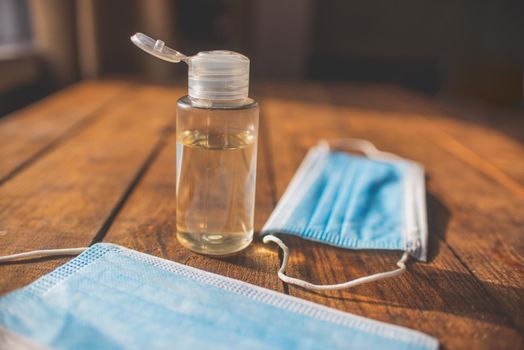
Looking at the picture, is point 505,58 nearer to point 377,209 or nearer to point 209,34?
point 209,34

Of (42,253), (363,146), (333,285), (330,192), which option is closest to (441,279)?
(333,285)

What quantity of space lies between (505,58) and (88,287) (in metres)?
2.77

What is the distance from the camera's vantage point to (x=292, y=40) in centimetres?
236

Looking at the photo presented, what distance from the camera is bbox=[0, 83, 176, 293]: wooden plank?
0.45 meters

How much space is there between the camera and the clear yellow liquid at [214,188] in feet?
1.48

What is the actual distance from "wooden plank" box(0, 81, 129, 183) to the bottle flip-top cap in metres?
0.34

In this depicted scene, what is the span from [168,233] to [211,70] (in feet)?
0.58

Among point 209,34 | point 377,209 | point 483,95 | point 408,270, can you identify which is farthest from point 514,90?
point 408,270

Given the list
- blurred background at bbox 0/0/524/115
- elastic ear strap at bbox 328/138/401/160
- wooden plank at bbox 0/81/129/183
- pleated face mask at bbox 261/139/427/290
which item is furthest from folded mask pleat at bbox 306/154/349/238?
blurred background at bbox 0/0/524/115

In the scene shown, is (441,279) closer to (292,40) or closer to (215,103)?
(215,103)

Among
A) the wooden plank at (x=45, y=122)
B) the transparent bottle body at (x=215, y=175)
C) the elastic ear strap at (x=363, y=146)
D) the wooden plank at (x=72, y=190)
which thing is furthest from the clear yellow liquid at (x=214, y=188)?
the elastic ear strap at (x=363, y=146)

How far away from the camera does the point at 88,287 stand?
0.37 metres

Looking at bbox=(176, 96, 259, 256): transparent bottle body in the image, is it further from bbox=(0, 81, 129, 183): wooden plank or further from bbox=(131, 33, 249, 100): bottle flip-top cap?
bbox=(0, 81, 129, 183): wooden plank

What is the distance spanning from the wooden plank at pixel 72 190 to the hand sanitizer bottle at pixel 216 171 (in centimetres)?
11
